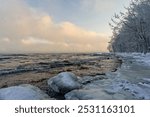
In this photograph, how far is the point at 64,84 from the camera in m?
11.6

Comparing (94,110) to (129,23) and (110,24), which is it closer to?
(129,23)

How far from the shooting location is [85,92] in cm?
945

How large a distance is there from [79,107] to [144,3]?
42.1m

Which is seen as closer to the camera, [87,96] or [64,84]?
[87,96]

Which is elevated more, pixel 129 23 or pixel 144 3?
pixel 144 3

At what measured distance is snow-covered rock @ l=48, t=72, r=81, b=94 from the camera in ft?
37.2

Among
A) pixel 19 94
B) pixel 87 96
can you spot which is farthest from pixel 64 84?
pixel 19 94

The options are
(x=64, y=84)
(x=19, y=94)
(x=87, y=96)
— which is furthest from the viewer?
(x=64, y=84)

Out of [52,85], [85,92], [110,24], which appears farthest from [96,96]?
[110,24]

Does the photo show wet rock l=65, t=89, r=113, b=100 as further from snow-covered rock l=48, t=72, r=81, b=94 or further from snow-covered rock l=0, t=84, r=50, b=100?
snow-covered rock l=48, t=72, r=81, b=94

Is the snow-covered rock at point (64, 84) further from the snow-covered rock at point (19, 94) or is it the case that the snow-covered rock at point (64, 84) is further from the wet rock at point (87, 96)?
the snow-covered rock at point (19, 94)

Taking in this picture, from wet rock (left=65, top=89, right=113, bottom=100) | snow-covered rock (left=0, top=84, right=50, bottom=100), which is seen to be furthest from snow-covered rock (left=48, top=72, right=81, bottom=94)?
snow-covered rock (left=0, top=84, right=50, bottom=100)

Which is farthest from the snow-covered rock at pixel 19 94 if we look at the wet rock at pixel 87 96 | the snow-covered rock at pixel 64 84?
the snow-covered rock at pixel 64 84

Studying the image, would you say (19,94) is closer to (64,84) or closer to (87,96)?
(87,96)
